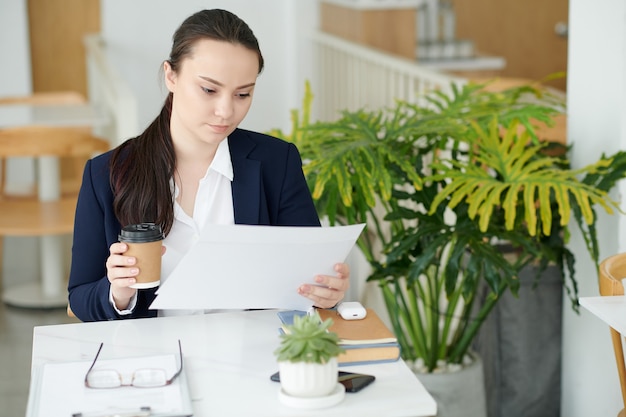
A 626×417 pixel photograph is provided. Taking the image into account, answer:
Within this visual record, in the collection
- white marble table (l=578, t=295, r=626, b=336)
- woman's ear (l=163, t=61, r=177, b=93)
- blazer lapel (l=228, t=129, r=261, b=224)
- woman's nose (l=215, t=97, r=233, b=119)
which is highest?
woman's ear (l=163, t=61, r=177, b=93)

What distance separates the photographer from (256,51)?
198 centimetres

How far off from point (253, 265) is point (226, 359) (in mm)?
168

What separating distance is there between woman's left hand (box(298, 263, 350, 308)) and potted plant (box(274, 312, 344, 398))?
0.33 meters

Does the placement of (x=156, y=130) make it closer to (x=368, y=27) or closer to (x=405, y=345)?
(x=405, y=345)

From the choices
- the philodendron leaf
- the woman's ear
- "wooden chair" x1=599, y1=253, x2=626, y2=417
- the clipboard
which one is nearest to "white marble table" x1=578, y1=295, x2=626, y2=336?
"wooden chair" x1=599, y1=253, x2=626, y2=417

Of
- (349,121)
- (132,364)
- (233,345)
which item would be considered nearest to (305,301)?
(233,345)

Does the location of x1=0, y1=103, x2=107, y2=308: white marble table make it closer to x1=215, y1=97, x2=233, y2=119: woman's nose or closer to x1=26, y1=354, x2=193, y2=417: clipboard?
x1=215, y1=97, x2=233, y2=119: woman's nose

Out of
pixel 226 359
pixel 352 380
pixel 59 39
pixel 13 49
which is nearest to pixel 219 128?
pixel 226 359

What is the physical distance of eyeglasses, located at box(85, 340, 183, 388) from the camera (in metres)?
1.53

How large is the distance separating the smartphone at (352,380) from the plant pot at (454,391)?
138 centimetres

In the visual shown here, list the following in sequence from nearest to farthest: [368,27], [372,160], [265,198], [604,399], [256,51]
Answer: [256,51] → [265,198] → [372,160] → [604,399] → [368,27]

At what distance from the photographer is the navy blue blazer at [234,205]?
6.56 feet

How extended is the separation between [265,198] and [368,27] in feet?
11.8

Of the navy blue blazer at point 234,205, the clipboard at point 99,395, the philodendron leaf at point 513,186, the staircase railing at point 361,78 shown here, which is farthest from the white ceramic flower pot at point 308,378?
the staircase railing at point 361,78
